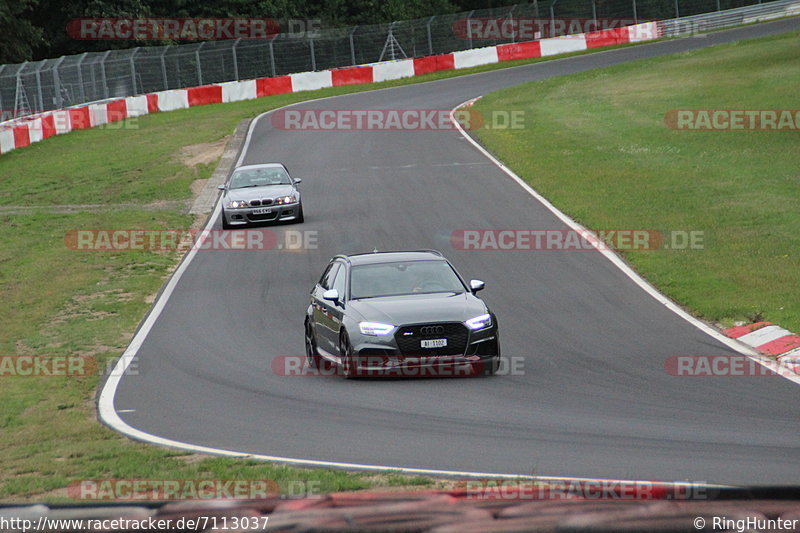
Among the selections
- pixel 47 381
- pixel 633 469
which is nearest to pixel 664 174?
pixel 47 381

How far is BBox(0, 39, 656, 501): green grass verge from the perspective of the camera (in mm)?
9516

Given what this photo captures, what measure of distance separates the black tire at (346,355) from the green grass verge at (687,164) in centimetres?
583

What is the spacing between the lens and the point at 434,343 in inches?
534

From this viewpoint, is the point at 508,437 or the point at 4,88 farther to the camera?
the point at 4,88

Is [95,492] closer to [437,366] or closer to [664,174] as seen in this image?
[437,366]

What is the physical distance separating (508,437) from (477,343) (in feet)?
10.9

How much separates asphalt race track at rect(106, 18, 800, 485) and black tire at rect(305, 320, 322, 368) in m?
0.45

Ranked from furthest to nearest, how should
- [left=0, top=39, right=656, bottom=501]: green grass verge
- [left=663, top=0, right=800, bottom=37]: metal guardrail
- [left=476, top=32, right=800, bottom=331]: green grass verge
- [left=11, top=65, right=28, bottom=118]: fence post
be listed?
[left=663, top=0, right=800, bottom=37]: metal guardrail → [left=11, top=65, right=28, bottom=118]: fence post → [left=476, top=32, right=800, bottom=331]: green grass verge → [left=0, top=39, right=656, bottom=501]: green grass verge

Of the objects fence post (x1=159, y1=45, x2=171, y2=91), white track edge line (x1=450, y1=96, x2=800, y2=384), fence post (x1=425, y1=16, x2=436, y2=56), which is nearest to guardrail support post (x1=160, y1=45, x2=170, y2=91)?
fence post (x1=159, y1=45, x2=171, y2=91)

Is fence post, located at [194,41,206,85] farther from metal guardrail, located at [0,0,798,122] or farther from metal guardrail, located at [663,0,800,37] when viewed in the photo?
metal guardrail, located at [663,0,800,37]

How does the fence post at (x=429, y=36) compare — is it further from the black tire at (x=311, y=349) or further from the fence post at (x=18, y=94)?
the black tire at (x=311, y=349)

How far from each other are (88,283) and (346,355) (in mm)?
9901

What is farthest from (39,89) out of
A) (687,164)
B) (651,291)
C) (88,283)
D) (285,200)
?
(651,291)

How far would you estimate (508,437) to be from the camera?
10289mm
